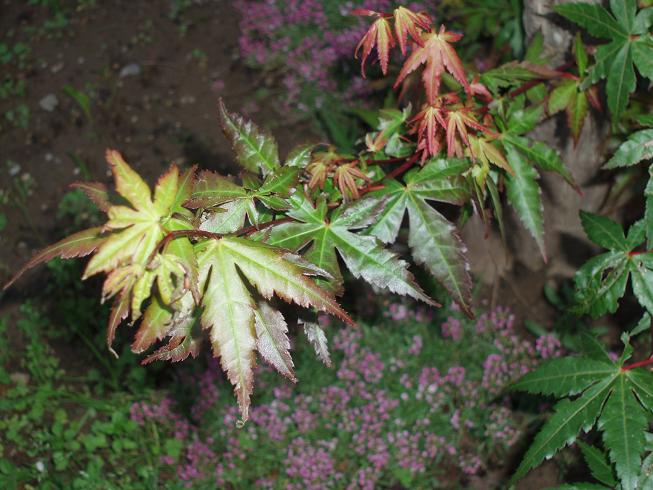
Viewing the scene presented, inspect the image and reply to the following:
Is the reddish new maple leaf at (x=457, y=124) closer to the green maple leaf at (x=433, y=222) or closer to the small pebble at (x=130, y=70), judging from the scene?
the green maple leaf at (x=433, y=222)

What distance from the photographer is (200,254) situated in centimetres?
115

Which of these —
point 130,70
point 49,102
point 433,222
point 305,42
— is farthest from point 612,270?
point 49,102

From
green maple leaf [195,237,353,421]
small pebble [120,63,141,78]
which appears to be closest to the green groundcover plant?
green maple leaf [195,237,353,421]

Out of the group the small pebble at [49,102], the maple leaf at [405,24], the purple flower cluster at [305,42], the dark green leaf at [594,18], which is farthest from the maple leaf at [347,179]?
the small pebble at [49,102]

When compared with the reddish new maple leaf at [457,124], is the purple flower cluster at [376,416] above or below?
below

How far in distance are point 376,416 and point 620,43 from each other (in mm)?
1573

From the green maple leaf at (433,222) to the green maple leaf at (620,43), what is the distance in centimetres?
48

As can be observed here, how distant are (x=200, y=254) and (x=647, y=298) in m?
1.09

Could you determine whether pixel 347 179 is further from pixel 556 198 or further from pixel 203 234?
pixel 556 198

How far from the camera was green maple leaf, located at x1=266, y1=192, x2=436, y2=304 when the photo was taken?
129 cm

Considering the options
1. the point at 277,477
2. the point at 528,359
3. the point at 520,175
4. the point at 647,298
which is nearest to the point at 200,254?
the point at 520,175

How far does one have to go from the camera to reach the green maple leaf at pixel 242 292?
112cm

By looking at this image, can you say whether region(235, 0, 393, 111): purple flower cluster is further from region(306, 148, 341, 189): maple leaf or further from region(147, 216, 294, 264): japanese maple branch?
region(147, 216, 294, 264): japanese maple branch

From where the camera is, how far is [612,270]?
1668 mm
